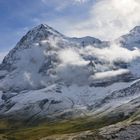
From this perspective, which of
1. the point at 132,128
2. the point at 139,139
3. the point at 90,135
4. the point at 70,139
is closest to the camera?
the point at 139,139

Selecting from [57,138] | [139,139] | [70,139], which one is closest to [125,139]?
[139,139]

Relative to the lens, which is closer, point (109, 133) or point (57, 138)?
point (109, 133)

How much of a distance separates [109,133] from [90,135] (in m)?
11.5

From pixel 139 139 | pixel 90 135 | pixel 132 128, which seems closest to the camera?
pixel 139 139

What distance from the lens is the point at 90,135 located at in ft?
424

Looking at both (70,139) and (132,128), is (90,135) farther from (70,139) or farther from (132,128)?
(132,128)

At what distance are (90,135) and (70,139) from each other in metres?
11.6

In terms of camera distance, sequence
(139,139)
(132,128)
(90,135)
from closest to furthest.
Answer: (139,139), (132,128), (90,135)

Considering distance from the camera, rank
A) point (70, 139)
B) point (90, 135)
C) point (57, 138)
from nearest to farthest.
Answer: point (90, 135) → point (70, 139) → point (57, 138)

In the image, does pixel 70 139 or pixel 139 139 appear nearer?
pixel 139 139

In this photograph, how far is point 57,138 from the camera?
151250 mm

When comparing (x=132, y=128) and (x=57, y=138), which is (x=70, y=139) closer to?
(x=57, y=138)

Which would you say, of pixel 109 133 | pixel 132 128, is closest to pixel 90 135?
pixel 109 133

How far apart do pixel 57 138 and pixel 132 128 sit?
44.4m
